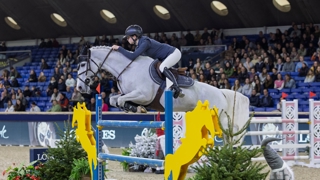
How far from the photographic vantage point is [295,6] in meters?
19.1

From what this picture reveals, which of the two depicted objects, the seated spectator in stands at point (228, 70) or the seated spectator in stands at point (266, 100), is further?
the seated spectator in stands at point (228, 70)

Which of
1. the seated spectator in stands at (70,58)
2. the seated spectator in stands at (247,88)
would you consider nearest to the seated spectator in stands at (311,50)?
the seated spectator in stands at (247,88)

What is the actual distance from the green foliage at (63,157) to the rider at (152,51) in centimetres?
163

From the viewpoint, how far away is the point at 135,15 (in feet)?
73.5

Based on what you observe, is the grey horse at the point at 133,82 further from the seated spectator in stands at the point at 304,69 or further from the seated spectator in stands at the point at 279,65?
the seated spectator in stands at the point at 279,65

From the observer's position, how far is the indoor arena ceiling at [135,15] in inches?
780

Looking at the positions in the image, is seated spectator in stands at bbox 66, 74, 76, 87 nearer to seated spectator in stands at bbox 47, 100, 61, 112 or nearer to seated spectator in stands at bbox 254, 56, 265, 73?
seated spectator in stands at bbox 47, 100, 61, 112

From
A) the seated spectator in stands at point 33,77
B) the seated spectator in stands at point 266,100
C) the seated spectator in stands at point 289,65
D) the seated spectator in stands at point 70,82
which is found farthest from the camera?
the seated spectator in stands at point 33,77

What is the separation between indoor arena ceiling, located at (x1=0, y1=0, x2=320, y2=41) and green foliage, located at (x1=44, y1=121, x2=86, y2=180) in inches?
506

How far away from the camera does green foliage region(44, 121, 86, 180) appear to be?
6.86 m

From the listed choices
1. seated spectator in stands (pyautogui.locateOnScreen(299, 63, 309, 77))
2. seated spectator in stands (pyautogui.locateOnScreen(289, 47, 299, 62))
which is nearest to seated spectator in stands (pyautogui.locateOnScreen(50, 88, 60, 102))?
seated spectator in stands (pyautogui.locateOnScreen(289, 47, 299, 62))

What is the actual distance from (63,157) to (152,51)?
6.98 feet

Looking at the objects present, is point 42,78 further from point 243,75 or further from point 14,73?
point 243,75

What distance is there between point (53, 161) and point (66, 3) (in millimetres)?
16392
